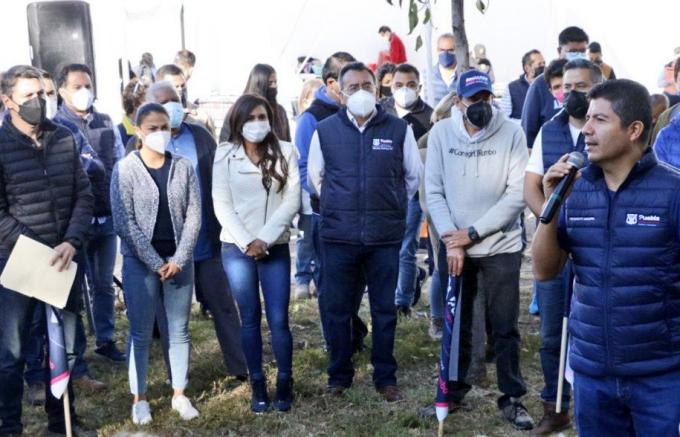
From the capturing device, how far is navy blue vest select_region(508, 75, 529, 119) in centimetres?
1030

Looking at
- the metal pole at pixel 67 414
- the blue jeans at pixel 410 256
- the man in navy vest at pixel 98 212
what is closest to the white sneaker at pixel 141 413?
the metal pole at pixel 67 414

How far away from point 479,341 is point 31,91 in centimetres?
315

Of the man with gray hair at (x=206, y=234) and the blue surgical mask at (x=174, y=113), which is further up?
the blue surgical mask at (x=174, y=113)

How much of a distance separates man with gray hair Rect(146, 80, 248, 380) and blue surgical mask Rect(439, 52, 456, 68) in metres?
5.69

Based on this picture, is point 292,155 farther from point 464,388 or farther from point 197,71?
point 197,71

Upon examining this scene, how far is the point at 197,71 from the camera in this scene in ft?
61.1

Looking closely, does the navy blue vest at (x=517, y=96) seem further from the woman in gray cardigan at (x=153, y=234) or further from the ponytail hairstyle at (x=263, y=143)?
the woman in gray cardigan at (x=153, y=234)

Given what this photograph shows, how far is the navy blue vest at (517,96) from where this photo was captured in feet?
33.8

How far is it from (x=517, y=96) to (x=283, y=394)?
195 inches

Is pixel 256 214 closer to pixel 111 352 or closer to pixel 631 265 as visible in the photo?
pixel 111 352

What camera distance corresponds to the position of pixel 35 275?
565cm

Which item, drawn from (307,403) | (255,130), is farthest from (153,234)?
(307,403)

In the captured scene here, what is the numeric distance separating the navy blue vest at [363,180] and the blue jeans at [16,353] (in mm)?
1628

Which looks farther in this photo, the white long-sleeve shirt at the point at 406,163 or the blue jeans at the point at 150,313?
the white long-sleeve shirt at the point at 406,163
